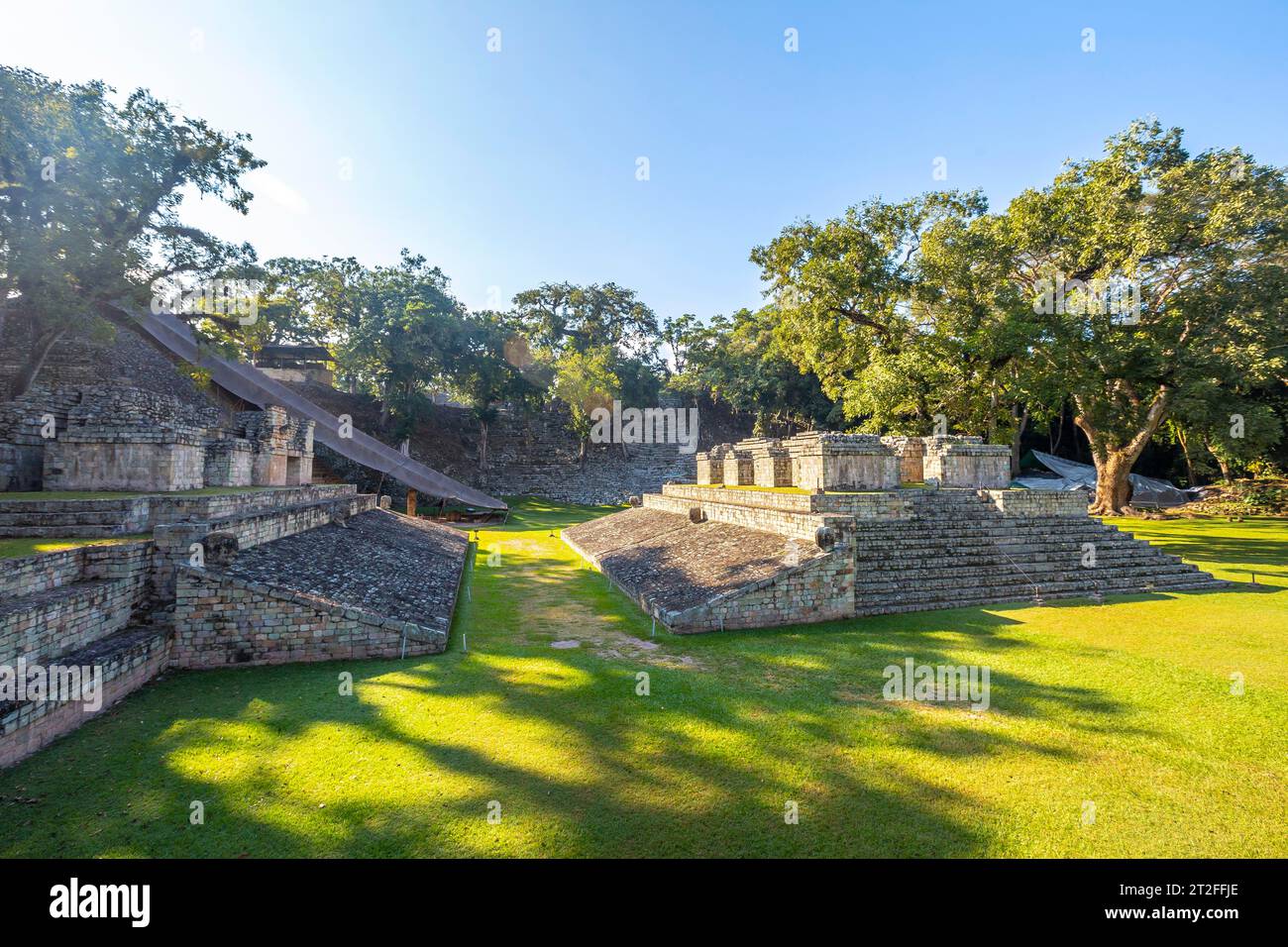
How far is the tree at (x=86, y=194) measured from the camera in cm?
1228

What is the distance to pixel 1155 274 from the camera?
1855 centimetres

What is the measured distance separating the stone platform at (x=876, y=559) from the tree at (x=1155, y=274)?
8706 mm

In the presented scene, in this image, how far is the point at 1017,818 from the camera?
3.85m

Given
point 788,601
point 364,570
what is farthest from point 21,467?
point 788,601

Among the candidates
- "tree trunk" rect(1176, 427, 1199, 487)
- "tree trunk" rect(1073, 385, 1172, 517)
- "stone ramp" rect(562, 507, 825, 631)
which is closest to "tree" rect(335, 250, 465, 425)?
"stone ramp" rect(562, 507, 825, 631)

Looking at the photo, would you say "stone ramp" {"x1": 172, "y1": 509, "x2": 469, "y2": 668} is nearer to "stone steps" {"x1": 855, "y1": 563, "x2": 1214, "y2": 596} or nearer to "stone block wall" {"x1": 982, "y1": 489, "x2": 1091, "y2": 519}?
"stone steps" {"x1": 855, "y1": 563, "x2": 1214, "y2": 596}

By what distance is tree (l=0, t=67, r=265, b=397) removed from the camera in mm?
12281

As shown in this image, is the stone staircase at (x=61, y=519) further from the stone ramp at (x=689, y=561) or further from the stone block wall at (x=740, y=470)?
the stone block wall at (x=740, y=470)

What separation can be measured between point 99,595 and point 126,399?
893 cm

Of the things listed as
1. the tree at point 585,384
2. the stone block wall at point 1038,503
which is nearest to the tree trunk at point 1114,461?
the stone block wall at point 1038,503

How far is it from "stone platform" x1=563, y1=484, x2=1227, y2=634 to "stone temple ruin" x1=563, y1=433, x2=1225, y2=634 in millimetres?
28
